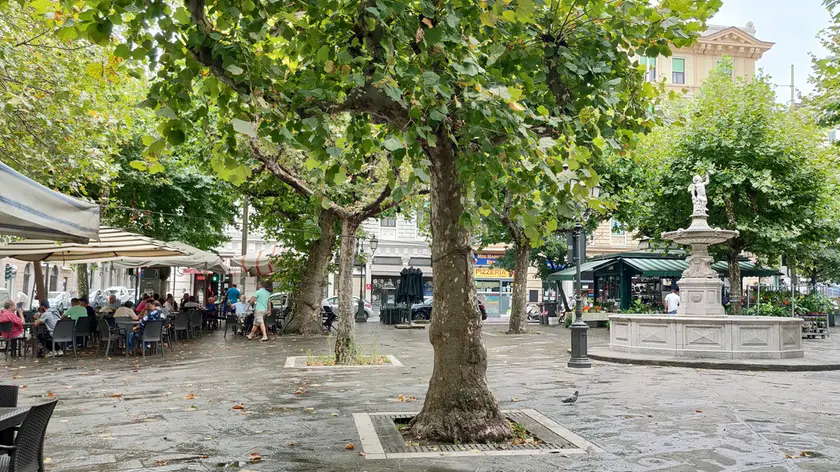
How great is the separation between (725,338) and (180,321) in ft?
46.5

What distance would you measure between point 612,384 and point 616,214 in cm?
1687

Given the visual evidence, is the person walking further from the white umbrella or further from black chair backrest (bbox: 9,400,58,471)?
black chair backrest (bbox: 9,400,58,471)

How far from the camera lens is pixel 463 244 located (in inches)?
284

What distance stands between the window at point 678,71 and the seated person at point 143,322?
131ft

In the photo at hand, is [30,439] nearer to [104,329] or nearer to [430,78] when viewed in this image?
[430,78]

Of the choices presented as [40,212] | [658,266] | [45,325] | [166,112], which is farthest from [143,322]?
[658,266]

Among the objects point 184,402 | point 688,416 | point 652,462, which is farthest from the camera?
point 184,402

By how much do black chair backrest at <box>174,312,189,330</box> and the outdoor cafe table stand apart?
14861 mm

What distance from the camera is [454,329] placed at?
717cm

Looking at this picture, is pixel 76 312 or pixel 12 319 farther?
pixel 76 312

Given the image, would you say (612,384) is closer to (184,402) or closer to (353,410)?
(353,410)

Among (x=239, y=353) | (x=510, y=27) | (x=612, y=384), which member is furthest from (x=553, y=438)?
(x=239, y=353)

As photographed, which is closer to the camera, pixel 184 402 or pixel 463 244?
pixel 463 244

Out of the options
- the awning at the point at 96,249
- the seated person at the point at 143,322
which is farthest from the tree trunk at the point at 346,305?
the seated person at the point at 143,322
